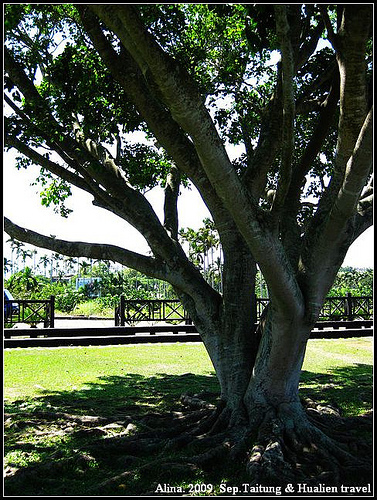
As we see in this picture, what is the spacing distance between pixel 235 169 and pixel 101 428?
3.55m


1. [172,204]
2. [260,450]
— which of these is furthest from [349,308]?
[260,450]

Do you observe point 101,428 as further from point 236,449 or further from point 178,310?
point 178,310

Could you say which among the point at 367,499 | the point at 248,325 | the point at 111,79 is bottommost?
the point at 367,499

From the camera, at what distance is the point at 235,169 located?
217 inches

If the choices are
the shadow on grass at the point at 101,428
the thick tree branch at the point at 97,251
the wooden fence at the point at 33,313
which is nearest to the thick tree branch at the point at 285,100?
the thick tree branch at the point at 97,251

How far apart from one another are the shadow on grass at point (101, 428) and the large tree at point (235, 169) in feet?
2.96

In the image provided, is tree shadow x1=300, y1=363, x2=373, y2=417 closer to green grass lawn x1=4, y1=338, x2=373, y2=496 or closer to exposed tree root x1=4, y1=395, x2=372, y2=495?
green grass lawn x1=4, y1=338, x2=373, y2=496

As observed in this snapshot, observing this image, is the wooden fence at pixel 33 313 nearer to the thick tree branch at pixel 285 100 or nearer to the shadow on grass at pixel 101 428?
the shadow on grass at pixel 101 428

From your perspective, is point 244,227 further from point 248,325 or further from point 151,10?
point 151,10

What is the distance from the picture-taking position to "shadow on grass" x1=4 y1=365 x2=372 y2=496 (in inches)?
176

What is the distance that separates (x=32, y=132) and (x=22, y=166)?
2240 mm

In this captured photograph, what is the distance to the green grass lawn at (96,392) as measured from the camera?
15.4 ft

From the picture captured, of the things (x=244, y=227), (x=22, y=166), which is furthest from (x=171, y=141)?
(x=22, y=166)

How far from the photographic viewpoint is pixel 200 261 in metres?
30.6
